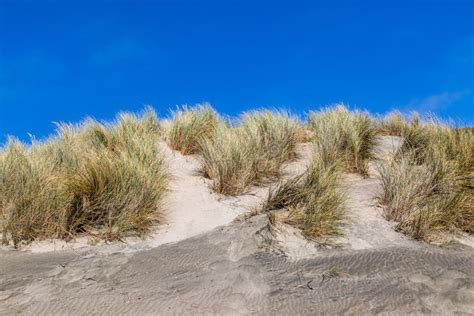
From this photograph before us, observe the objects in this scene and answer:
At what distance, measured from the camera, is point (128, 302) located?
4.27m

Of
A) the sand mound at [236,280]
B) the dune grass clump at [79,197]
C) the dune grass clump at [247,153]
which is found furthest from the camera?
the dune grass clump at [247,153]

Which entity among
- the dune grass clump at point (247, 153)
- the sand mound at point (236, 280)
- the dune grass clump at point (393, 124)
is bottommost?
the sand mound at point (236, 280)

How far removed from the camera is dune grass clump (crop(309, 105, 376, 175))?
803 centimetres

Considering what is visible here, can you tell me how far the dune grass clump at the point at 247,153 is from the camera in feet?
23.0

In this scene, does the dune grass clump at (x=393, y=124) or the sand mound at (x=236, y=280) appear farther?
the dune grass clump at (x=393, y=124)

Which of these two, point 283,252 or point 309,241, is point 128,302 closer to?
point 283,252

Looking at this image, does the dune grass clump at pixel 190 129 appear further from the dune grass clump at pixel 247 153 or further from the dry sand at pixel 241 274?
the dry sand at pixel 241 274

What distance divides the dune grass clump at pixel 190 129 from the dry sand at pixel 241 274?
2.32 metres

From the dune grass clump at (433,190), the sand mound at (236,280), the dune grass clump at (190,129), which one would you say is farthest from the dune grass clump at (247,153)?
the dune grass clump at (433,190)

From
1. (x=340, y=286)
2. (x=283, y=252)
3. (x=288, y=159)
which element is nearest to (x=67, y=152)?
(x=288, y=159)

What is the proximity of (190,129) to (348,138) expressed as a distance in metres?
2.64

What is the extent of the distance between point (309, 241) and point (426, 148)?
371cm

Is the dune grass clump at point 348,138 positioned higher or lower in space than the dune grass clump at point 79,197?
higher

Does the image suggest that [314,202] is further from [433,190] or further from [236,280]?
[433,190]
